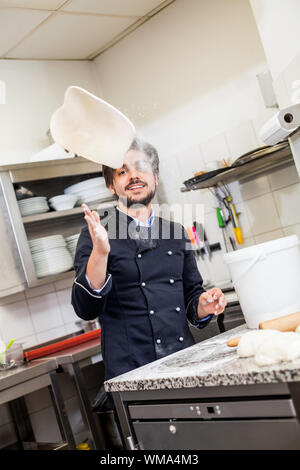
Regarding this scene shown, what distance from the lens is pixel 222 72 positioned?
3.34 metres

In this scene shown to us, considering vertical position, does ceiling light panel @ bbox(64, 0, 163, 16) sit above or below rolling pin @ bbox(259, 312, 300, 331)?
above

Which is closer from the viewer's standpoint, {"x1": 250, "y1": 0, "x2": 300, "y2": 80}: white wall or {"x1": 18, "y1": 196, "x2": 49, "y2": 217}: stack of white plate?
{"x1": 250, "y1": 0, "x2": 300, "y2": 80}: white wall

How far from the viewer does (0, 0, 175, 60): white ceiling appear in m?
3.21

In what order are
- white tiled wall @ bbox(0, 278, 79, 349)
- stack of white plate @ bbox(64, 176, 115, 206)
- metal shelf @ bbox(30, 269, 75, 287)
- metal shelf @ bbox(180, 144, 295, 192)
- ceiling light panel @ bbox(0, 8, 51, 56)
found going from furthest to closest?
stack of white plate @ bbox(64, 176, 115, 206), white tiled wall @ bbox(0, 278, 79, 349), metal shelf @ bbox(30, 269, 75, 287), ceiling light panel @ bbox(0, 8, 51, 56), metal shelf @ bbox(180, 144, 295, 192)

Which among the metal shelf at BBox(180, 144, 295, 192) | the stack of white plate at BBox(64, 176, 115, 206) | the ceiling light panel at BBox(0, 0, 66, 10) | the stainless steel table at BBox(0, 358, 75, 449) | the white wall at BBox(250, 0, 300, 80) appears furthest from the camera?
the stack of white plate at BBox(64, 176, 115, 206)

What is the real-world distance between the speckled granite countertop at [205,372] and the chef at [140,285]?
12.1 inches

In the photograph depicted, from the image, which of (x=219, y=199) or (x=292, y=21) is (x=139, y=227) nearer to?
(x=292, y=21)

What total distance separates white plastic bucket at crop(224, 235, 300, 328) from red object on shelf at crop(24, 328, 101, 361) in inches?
73.6

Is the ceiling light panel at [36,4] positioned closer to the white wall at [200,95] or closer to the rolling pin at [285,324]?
the white wall at [200,95]

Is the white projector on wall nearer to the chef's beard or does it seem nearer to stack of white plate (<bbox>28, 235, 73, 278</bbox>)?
the chef's beard

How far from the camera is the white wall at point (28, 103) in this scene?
12.1 feet

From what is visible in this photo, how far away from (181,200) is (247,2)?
1.25m

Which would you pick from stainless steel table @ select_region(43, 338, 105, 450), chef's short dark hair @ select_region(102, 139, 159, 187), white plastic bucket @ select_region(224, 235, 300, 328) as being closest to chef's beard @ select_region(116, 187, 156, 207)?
chef's short dark hair @ select_region(102, 139, 159, 187)
